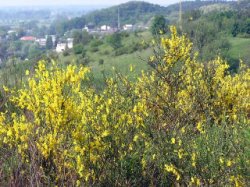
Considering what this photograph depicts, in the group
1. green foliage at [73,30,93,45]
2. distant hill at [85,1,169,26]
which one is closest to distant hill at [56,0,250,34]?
distant hill at [85,1,169,26]

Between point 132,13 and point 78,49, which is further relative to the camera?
point 132,13

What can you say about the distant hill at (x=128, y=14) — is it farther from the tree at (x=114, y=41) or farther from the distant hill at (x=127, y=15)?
the tree at (x=114, y=41)

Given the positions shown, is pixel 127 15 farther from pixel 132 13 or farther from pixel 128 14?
pixel 132 13

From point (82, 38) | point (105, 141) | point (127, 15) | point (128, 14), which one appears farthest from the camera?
point (128, 14)

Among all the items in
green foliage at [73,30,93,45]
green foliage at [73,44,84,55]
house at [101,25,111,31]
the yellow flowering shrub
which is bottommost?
house at [101,25,111,31]

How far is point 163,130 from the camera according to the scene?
716 centimetres

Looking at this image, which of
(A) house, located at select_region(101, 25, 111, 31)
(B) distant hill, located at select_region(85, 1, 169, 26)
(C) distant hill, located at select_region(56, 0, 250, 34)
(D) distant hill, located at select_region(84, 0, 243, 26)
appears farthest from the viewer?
(B) distant hill, located at select_region(85, 1, 169, 26)

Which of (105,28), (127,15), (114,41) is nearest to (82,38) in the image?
(114,41)

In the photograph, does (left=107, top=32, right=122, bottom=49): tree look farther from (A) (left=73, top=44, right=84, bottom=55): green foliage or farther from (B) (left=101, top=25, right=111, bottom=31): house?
(B) (left=101, top=25, right=111, bottom=31): house

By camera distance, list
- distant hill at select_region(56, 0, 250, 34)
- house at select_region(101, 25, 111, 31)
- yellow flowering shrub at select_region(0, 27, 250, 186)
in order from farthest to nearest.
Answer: distant hill at select_region(56, 0, 250, 34), house at select_region(101, 25, 111, 31), yellow flowering shrub at select_region(0, 27, 250, 186)

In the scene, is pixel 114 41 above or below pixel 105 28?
above

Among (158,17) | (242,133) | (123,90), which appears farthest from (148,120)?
(158,17)

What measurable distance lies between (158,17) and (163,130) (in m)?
70.2

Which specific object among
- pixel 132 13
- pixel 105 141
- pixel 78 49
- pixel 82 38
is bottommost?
pixel 78 49
